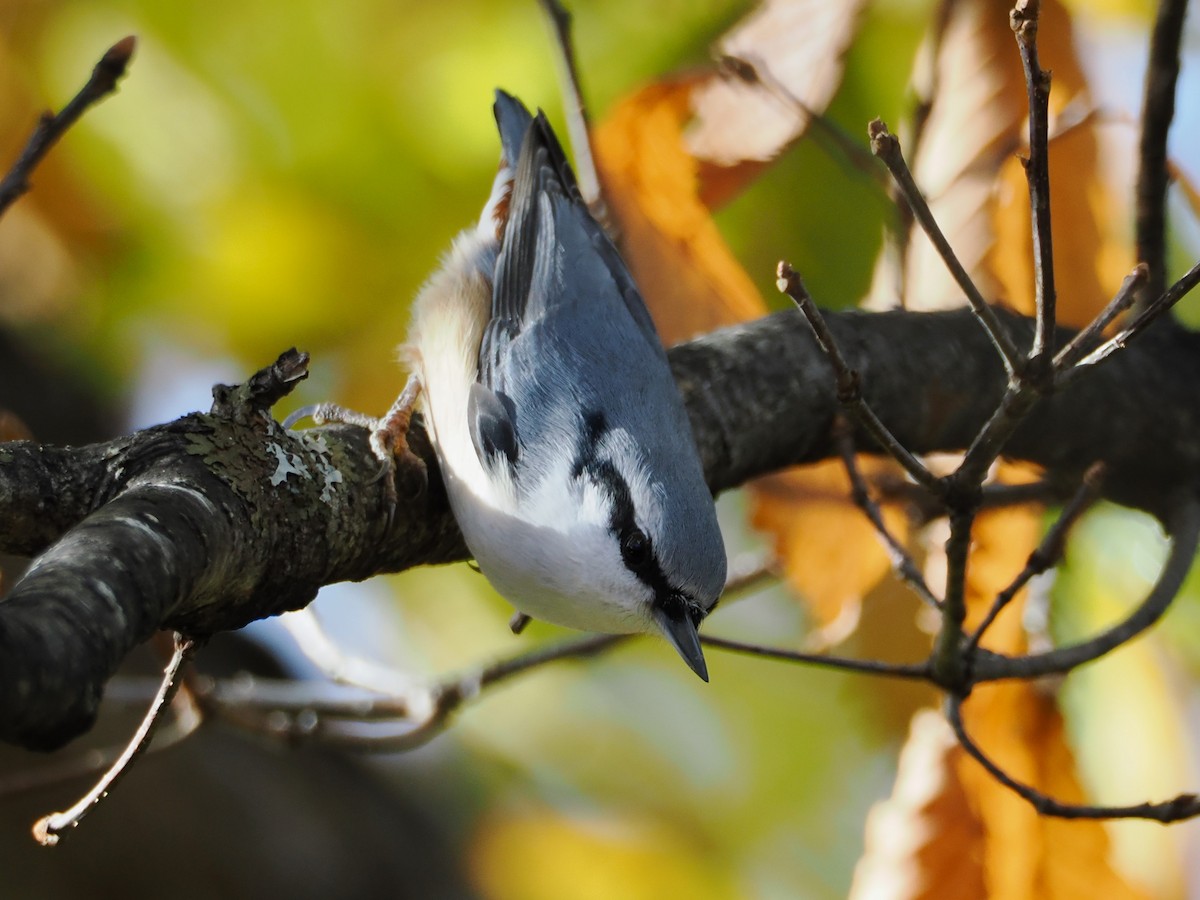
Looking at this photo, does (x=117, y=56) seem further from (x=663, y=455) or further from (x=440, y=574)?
(x=440, y=574)

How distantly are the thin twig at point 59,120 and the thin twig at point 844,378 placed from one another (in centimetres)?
101

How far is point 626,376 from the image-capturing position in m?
2.09

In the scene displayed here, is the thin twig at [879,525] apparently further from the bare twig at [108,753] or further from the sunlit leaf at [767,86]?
the bare twig at [108,753]

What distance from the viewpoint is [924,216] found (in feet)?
4.27

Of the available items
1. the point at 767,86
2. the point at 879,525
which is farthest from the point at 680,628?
the point at 767,86

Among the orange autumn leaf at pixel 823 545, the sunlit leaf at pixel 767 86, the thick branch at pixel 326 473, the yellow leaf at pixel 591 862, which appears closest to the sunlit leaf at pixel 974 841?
the orange autumn leaf at pixel 823 545

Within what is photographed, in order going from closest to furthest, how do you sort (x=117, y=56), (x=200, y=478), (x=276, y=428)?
(x=200, y=478), (x=276, y=428), (x=117, y=56)

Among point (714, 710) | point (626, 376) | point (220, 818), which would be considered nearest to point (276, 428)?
point (626, 376)

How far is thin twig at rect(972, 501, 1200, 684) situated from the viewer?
1.76 m

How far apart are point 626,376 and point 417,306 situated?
2.23ft

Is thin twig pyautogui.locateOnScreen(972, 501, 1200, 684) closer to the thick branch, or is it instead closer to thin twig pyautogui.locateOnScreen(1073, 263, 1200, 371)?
the thick branch

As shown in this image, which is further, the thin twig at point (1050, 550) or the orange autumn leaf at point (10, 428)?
the orange autumn leaf at point (10, 428)

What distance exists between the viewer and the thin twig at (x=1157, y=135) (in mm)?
2066

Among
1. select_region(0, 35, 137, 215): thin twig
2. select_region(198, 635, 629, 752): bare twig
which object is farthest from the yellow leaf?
select_region(0, 35, 137, 215): thin twig
